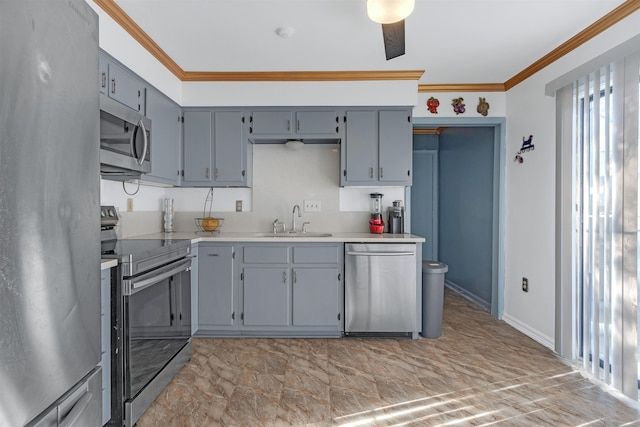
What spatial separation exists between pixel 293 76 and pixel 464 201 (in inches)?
105

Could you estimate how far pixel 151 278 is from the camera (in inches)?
76.7

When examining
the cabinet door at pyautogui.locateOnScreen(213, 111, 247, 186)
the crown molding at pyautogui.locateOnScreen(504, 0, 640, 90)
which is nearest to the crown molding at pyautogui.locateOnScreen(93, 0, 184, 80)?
the cabinet door at pyautogui.locateOnScreen(213, 111, 247, 186)

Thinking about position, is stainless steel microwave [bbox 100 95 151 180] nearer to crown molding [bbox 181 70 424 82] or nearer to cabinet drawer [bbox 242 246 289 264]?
cabinet drawer [bbox 242 246 289 264]

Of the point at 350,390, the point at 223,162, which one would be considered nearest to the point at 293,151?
the point at 223,162

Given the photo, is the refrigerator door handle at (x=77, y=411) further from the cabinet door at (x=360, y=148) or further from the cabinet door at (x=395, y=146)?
the cabinet door at (x=395, y=146)

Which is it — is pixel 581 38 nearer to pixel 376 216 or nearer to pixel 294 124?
pixel 376 216

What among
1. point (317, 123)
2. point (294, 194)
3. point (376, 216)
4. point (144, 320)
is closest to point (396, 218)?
point (376, 216)

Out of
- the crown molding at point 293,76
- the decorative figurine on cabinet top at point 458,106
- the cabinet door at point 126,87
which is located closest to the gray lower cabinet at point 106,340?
the cabinet door at point 126,87

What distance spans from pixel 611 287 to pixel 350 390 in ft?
5.84

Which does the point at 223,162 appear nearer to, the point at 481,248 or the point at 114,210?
the point at 114,210

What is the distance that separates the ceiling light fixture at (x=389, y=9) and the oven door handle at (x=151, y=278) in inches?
71.9

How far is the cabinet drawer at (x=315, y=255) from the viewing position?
304cm

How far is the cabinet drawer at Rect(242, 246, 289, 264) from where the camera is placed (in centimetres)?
305

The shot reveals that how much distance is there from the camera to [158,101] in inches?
114
